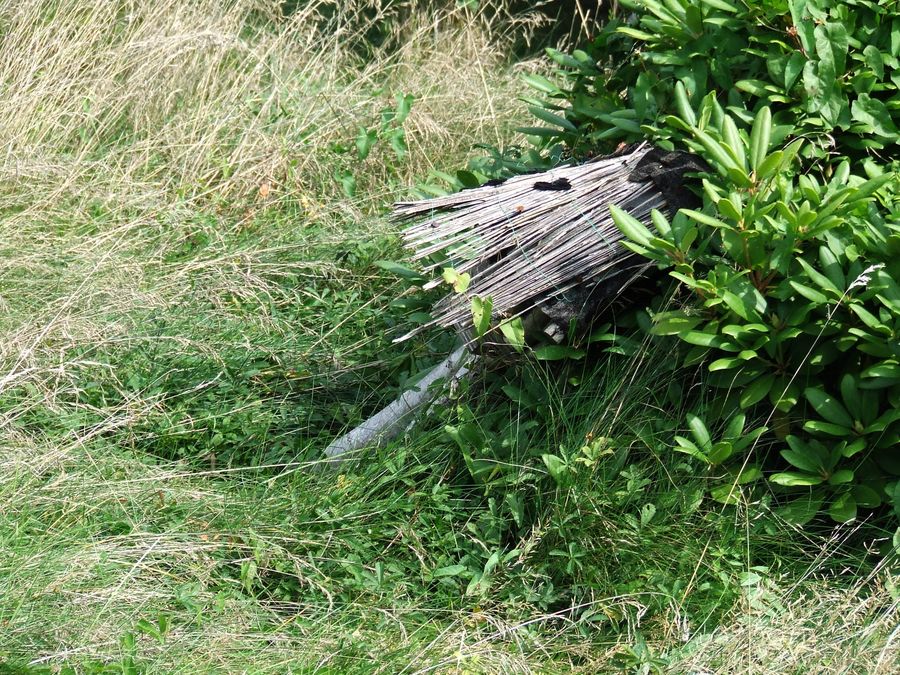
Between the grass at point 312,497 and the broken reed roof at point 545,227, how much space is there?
33 cm

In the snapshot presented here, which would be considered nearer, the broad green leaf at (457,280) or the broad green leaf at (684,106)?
the broad green leaf at (684,106)

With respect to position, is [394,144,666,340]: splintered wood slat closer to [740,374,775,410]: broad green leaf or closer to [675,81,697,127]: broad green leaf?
[675,81,697,127]: broad green leaf

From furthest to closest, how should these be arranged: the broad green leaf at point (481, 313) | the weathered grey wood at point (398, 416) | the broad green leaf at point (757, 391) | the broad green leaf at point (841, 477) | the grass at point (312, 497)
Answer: the weathered grey wood at point (398, 416) < the broad green leaf at point (481, 313) < the broad green leaf at point (757, 391) < the broad green leaf at point (841, 477) < the grass at point (312, 497)

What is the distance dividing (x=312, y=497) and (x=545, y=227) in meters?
1.15

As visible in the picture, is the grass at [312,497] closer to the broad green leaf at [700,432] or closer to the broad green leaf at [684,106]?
the broad green leaf at [700,432]

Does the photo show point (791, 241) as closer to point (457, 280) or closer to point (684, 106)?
point (684, 106)

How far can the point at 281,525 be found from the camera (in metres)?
3.14

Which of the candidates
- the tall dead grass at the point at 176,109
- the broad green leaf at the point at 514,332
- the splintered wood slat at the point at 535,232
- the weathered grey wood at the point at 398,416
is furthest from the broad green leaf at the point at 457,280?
the tall dead grass at the point at 176,109

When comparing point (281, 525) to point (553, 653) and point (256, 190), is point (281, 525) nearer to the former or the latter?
point (553, 653)

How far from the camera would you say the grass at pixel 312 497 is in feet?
8.67

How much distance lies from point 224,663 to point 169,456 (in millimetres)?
1245

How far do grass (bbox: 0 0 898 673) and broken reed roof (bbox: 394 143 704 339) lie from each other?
1.07ft

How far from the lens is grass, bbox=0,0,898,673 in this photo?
264cm

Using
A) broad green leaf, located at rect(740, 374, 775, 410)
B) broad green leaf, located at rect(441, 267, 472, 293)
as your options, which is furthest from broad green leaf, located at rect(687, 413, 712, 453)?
broad green leaf, located at rect(441, 267, 472, 293)
